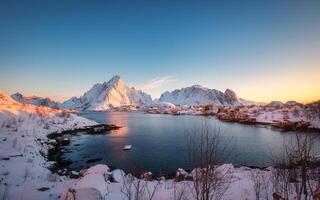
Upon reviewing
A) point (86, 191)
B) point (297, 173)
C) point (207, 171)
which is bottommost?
point (297, 173)

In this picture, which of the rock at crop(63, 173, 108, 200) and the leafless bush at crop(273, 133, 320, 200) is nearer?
the leafless bush at crop(273, 133, 320, 200)

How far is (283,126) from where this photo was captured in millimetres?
54062

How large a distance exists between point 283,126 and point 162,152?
40999 mm

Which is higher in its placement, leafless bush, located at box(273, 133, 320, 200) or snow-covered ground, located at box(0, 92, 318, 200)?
leafless bush, located at box(273, 133, 320, 200)

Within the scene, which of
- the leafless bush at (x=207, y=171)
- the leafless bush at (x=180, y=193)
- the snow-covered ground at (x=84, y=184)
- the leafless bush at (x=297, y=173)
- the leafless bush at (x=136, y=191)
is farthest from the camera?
the snow-covered ground at (x=84, y=184)

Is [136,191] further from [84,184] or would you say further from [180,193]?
[84,184]

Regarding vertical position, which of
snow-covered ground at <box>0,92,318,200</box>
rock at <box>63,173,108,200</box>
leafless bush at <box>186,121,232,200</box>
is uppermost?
leafless bush at <box>186,121,232,200</box>

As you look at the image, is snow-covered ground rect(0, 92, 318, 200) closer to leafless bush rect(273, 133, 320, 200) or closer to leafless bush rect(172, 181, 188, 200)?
leafless bush rect(172, 181, 188, 200)

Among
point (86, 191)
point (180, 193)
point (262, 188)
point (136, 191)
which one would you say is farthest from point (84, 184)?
point (262, 188)

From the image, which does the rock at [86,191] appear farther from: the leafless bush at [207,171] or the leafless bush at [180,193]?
the leafless bush at [207,171]

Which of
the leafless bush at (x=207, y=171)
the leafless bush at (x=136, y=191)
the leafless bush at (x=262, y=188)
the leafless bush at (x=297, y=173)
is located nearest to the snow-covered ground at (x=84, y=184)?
the leafless bush at (x=136, y=191)

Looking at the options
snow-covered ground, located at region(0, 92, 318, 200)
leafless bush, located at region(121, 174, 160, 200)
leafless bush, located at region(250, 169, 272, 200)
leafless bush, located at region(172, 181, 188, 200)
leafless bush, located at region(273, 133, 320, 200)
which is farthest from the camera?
snow-covered ground, located at region(0, 92, 318, 200)

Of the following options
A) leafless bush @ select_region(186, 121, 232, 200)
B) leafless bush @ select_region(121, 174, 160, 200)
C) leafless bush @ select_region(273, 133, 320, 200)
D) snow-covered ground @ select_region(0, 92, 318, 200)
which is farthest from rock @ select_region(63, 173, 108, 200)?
leafless bush @ select_region(273, 133, 320, 200)

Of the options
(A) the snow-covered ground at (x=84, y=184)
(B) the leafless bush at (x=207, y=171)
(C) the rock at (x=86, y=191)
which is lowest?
(A) the snow-covered ground at (x=84, y=184)
